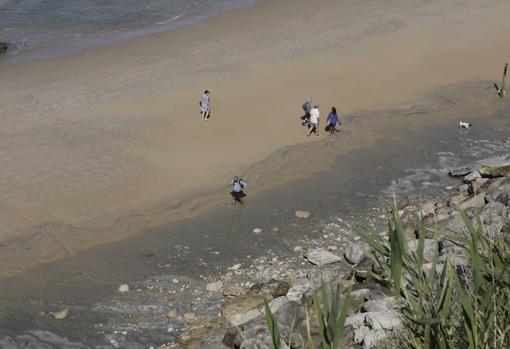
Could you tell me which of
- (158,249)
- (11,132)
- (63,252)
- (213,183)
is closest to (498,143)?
(213,183)

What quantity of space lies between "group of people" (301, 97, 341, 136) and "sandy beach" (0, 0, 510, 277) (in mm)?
447

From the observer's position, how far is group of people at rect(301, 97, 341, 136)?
67.5ft

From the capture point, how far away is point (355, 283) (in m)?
13.0

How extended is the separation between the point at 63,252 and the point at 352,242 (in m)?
6.49

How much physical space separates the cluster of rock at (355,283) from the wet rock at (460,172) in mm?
27

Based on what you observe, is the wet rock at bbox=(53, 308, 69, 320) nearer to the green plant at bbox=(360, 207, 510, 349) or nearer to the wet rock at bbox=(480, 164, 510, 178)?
the green plant at bbox=(360, 207, 510, 349)

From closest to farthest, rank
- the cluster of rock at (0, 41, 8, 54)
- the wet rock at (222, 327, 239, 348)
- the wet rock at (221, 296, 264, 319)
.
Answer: the wet rock at (222, 327, 239, 348) → the wet rock at (221, 296, 264, 319) → the cluster of rock at (0, 41, 8, 54)

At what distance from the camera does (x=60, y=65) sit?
26.9 meters

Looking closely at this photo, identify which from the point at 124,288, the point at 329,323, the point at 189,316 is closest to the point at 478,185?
the point at 189,316

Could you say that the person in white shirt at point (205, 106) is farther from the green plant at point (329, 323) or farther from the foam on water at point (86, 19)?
the green plant at point (329, 323)

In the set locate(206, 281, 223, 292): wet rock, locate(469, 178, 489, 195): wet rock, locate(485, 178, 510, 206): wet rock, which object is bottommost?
locate(206, 281, 223, 292): wet rock

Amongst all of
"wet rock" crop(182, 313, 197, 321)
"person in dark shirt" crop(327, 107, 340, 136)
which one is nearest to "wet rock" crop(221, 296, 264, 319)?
"wet rock" crop(182, 313, 197, 321)

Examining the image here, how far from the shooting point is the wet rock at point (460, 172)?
18.7m

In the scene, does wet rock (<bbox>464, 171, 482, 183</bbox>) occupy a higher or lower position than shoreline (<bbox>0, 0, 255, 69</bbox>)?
lower
